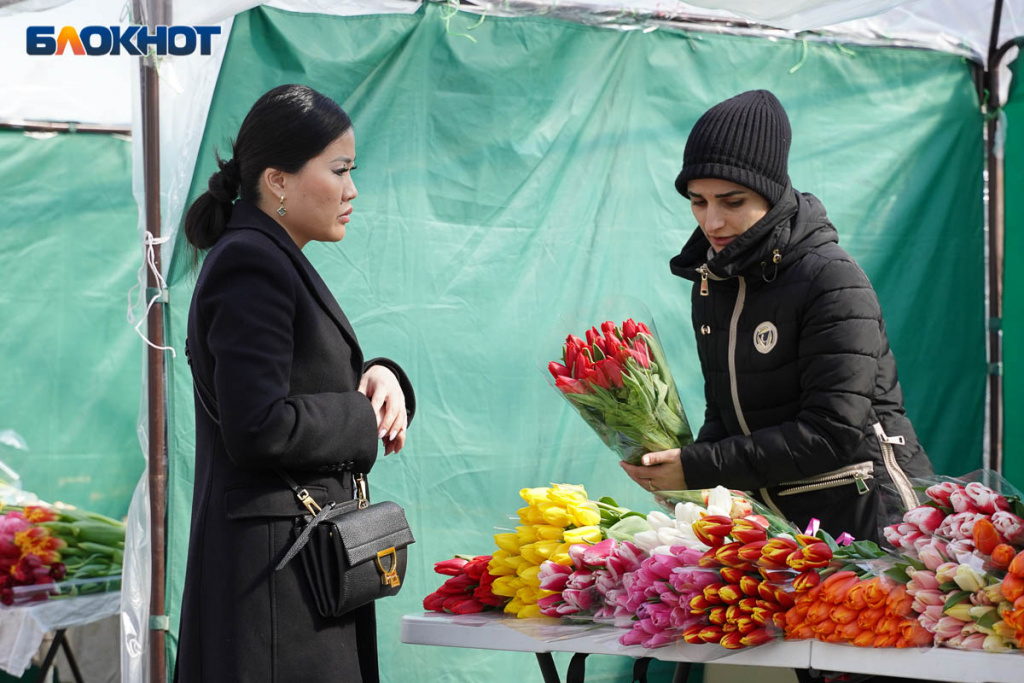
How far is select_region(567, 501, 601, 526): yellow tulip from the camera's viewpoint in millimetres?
2252

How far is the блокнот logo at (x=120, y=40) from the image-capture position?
3.14 m

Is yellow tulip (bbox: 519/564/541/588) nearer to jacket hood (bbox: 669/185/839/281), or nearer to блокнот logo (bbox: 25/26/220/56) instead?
jacket hood (bbox: 669/185/839/281)

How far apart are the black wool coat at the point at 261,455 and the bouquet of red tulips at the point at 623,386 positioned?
431 millimetres

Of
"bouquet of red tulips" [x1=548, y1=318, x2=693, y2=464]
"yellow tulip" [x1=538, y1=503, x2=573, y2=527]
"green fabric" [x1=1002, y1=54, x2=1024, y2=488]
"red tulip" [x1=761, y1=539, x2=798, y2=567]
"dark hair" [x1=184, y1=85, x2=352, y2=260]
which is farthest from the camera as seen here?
"green fabric" [x1=1002, y1=54, x2=1024, y2=488]

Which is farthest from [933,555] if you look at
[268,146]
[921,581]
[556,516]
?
[268,146]

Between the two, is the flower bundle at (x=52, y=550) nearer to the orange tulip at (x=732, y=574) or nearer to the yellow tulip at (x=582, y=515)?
the yellow tulip at (x=582, y=515)

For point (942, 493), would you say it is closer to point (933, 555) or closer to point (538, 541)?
point (933, 555)

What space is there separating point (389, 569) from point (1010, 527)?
0.99 m

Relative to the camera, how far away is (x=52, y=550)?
3.44 m

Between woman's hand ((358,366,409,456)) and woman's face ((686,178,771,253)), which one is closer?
woman's hand ((358,366,409,456))

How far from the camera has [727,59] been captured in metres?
3.71

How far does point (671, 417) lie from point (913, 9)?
2.22 m

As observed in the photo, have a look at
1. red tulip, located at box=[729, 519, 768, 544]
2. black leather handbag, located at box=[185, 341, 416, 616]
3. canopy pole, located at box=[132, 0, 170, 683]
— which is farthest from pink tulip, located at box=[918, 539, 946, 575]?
canopy pole, located at box=[132, 0, 170, 683]

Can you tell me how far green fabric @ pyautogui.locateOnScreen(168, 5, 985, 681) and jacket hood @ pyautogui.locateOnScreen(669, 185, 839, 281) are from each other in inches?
46.0
